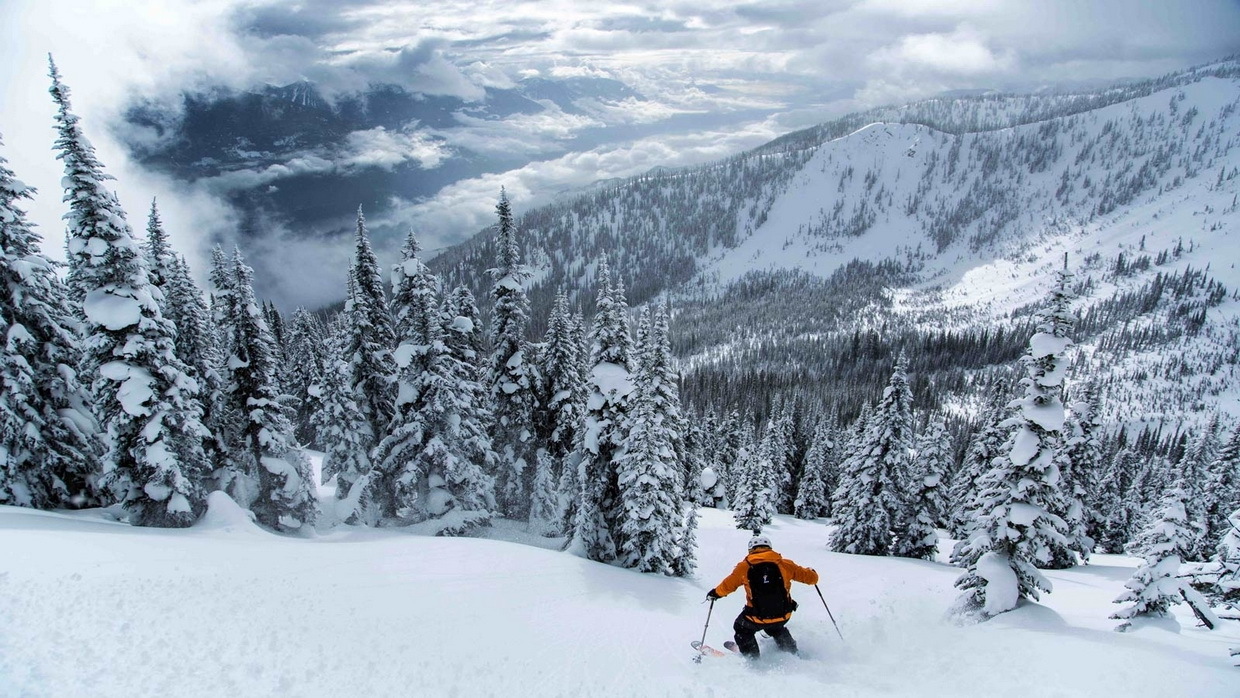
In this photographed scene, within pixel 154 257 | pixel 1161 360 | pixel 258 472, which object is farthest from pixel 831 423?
pixel 1161 360

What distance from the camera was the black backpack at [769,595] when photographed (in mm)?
10211

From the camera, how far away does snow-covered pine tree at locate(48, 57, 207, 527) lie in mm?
17547

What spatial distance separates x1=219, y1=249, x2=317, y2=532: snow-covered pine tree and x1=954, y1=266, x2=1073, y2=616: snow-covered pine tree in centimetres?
2672

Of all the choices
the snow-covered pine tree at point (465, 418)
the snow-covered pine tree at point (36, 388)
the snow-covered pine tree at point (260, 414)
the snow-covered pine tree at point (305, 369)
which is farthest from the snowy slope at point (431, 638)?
the snow-covered pine tree at point (305, 369)

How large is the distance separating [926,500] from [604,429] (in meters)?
24.5

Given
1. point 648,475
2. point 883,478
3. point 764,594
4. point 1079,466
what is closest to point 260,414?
point 648,475

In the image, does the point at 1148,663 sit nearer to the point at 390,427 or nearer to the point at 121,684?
the point at 121,684

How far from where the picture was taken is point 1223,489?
4125 centimetres

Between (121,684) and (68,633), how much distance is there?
198 centimetres

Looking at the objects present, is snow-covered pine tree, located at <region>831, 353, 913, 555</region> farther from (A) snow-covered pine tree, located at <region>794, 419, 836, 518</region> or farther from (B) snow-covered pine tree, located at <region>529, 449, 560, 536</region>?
(A) snow-covered pine tree, located at <region>794, 419, 836, 518</region>

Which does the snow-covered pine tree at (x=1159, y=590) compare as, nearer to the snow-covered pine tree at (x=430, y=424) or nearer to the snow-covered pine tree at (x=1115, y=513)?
the snow-covered pine tree at (x=430, y=424)

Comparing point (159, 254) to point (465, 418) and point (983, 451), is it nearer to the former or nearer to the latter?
point (465, 418)

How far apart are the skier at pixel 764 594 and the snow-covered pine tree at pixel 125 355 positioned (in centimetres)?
1956

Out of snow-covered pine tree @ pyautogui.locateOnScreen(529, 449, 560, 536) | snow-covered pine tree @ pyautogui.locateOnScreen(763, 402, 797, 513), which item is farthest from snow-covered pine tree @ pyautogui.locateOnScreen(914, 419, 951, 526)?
snow-covered pine tree @ pyautogui.locateOnScreen(763, 402, 797, 513)
